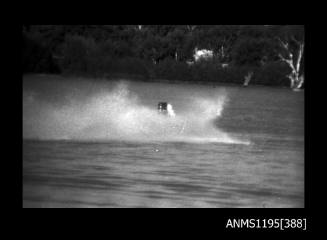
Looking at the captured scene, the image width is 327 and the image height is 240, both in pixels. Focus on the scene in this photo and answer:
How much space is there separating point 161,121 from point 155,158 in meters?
12.2

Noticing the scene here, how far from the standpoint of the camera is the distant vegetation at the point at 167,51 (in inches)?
2247

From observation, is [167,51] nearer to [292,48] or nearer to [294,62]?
[292,48]

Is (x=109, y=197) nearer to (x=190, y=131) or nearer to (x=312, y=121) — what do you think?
Answer: (x=312, y=121)

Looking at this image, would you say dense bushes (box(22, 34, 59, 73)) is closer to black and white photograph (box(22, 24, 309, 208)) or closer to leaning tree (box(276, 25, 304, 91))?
black and white photograph (box(22, 24, 309, 208))

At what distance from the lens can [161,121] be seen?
33906mm

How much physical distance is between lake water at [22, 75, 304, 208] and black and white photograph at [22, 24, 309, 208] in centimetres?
4

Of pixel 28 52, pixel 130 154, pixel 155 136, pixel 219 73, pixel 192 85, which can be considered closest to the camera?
pixel 130 154

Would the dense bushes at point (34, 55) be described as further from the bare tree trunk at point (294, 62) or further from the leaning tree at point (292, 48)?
the bare tree trunk at point (294, 62)

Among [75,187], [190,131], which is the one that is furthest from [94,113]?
[75,187]

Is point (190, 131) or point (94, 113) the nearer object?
point (190, 131)

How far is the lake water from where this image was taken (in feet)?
51.6

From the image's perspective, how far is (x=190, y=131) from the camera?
3045 cm

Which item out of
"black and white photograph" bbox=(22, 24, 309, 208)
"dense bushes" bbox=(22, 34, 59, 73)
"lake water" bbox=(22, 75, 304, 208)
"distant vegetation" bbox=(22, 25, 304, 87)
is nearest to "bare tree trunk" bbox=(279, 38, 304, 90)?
"distant vegetation" bbox=(22, 25, 304, 87)

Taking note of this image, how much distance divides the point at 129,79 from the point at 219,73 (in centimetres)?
801
